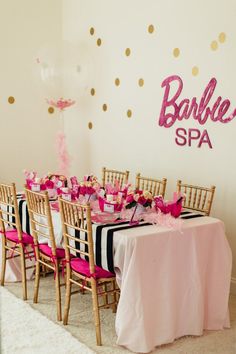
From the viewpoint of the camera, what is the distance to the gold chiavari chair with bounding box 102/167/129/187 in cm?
432

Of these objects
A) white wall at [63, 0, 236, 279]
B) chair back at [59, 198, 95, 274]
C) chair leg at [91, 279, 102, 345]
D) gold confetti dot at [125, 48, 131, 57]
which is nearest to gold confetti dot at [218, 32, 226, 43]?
white wall at [63, 0, 236, 279]

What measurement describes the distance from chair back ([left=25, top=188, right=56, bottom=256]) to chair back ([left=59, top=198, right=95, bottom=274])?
152 mm

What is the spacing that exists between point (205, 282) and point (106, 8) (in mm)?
3216

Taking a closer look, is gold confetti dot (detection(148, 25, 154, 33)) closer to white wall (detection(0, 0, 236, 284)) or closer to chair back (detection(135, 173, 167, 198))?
white wall (detection(0, 0, 236, 284))

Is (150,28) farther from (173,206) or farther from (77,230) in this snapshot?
(77,230)

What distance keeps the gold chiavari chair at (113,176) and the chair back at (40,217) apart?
1165 mm

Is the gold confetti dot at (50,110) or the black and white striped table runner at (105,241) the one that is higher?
the gold confetti dot at (50,110)

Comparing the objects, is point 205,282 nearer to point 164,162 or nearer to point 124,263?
point 124,263

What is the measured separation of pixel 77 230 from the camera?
9.29 feet

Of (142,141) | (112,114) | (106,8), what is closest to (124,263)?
(142,141)

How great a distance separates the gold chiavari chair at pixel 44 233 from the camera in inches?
119

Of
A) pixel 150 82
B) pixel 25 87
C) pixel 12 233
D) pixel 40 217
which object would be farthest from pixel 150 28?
pixel 12 233

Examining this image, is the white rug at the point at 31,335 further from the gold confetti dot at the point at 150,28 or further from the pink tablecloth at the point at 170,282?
the gold confetti dot at the point at 150,28

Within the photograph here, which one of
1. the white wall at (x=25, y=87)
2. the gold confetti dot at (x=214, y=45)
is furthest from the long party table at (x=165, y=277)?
the white wall at (x=25, y=87)
